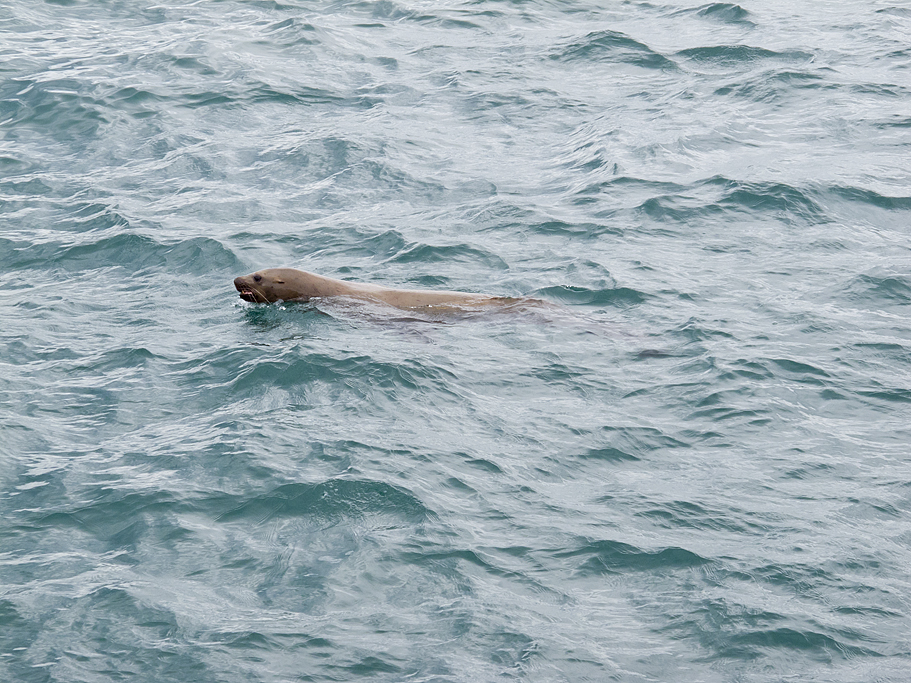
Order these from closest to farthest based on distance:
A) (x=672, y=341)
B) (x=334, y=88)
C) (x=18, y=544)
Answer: (x=18, y=544) → (x=672, y=341) → (x=334, y=88)

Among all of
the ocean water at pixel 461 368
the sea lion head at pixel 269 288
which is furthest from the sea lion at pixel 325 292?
the ocean water at pixel 461 368

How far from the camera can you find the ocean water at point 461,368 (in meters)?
6.59

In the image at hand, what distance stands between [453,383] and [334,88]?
898 centimetres

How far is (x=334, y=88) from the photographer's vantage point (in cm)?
1697

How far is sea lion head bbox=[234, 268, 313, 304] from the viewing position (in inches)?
426

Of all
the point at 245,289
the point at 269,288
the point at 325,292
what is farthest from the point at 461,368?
the point at 245,289

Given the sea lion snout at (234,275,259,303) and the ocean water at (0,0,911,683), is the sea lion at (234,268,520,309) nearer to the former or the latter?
the sea lion snout at (234,275,259,303)

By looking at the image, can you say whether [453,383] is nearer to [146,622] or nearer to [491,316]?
[491,316]

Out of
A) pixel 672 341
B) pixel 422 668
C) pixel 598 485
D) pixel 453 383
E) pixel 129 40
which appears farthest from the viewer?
pixel 129 40

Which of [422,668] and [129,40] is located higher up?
[129,40]

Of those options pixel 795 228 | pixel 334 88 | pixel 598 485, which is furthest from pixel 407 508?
pixel 334 88

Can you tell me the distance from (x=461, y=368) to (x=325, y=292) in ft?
6.49

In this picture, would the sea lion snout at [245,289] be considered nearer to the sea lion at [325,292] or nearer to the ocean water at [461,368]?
the sea lion at [325,292]

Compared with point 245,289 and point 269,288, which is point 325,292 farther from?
point 245,289
